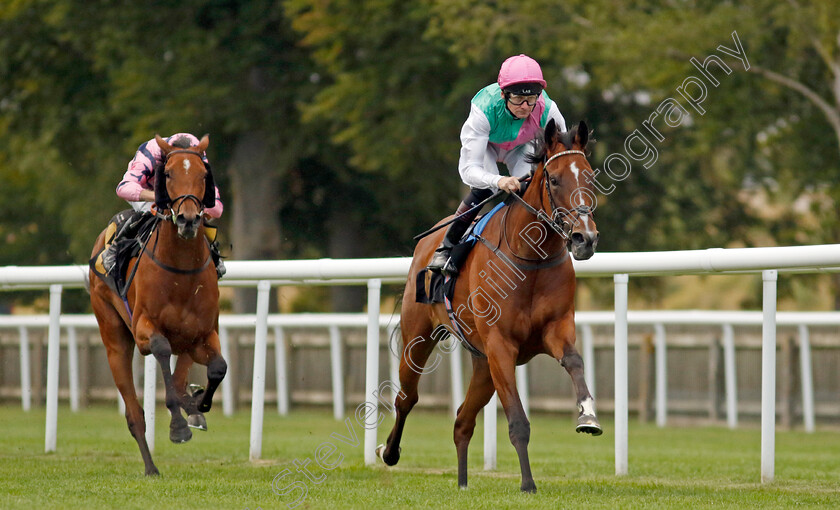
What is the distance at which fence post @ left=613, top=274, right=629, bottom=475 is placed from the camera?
A: 23.5ft

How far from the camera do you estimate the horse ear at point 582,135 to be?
5965 mm

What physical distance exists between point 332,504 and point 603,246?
53.6 ft

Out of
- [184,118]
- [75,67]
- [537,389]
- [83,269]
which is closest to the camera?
[83,269]

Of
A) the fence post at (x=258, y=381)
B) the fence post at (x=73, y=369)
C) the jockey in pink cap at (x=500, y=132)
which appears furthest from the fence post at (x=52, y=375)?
the fence post at (x=73, y=369)

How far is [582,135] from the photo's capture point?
19.8 ft

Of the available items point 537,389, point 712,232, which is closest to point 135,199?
point 537,389

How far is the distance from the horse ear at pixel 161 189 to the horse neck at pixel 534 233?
206 centimetres

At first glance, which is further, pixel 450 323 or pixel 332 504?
pixel 450 323

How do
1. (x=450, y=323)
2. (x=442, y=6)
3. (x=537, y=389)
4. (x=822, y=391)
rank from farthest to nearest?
(x=442, y=6) < (x=537, y=389) < (x=822, y=391) < (x=450, y=323)

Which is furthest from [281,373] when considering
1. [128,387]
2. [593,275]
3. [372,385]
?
[593,275]

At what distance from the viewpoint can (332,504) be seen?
570 centimetres

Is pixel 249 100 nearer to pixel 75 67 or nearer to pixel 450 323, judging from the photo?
pixel 75 67

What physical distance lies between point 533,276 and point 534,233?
0.21 meters

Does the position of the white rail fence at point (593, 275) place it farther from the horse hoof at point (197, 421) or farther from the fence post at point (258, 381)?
the horse hoof at point (197, 421)
